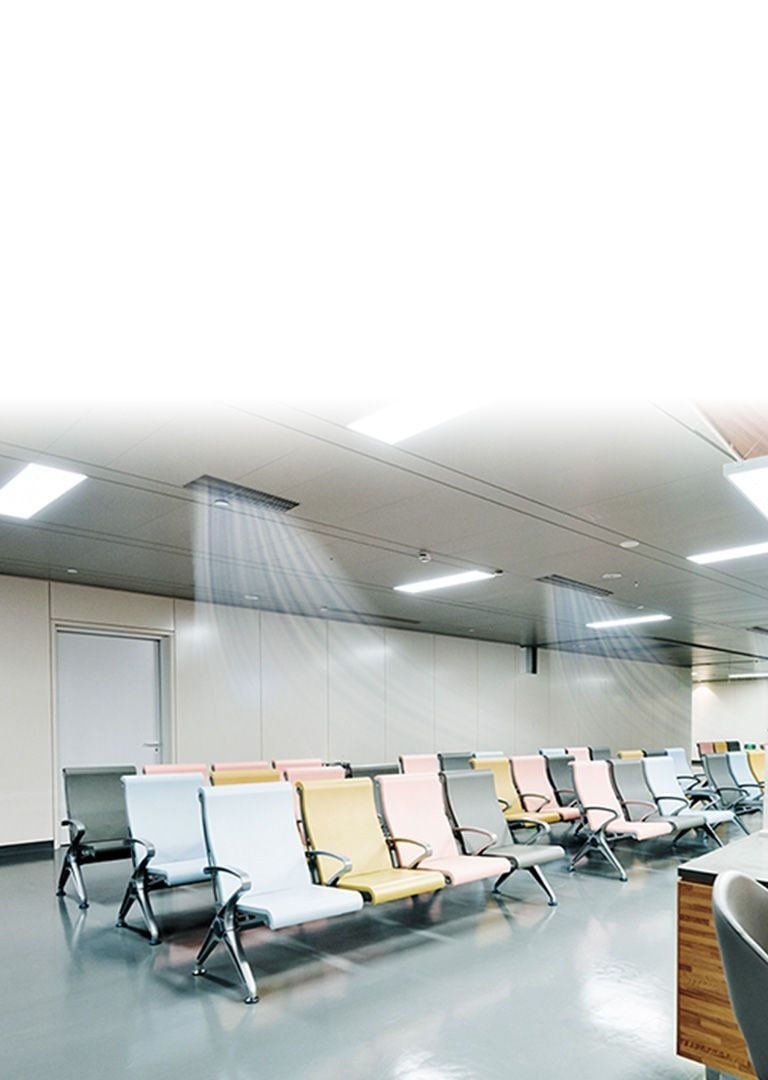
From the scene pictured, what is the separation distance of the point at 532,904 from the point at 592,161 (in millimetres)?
4652

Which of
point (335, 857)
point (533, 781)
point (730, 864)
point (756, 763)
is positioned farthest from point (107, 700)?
point (756, 763)

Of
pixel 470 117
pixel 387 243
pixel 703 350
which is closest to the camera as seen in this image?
pixel 470 117

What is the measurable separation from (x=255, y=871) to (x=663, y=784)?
5.47 metres

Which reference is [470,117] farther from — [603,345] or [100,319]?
[100,319]

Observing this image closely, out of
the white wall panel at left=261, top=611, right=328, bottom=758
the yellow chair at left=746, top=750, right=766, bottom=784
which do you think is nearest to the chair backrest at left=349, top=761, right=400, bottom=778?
the white wall panel at left=261, top=611, right=328, bottom=758

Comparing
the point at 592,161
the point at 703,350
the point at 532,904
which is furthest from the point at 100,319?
the point at 532,904

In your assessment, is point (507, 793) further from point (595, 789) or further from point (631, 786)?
point (631, 786)

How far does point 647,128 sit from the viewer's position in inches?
78.6

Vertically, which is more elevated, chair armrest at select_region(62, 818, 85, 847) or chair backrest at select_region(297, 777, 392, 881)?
chair backrest at select_region(297, 777, 392, 881)

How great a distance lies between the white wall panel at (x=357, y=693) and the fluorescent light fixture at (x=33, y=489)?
5885 mm

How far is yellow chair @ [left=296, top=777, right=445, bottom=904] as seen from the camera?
424 centimetres

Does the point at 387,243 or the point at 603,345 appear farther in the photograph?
the point at 603,345

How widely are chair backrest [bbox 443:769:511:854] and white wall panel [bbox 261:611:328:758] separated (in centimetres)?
480

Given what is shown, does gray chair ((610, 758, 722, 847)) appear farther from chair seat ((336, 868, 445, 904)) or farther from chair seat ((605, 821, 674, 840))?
chair seat ((336, 868, 445, 904))
